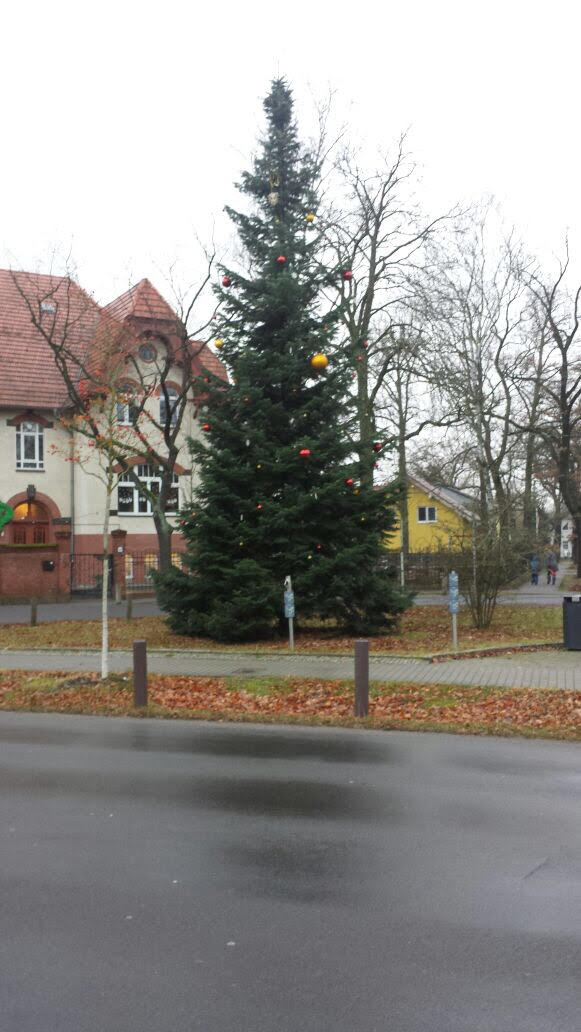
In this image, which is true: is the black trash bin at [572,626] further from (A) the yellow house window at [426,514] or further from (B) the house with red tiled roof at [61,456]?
(A) the yellow house window at [426,514]

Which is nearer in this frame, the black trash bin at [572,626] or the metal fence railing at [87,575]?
the black trash bin at [572,626]

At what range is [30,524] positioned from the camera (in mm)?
37875

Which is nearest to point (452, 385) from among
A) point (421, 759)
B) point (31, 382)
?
point (31, 382)

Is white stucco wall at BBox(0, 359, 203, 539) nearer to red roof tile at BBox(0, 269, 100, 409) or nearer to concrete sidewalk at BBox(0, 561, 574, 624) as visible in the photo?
red roof tile at BBox(0, 269, 100, 409)

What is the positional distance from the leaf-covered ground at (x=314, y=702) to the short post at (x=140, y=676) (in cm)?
14

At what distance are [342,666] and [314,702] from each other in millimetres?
2938

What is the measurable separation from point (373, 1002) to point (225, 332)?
16.6 meters

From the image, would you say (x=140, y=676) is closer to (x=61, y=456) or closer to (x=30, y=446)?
(x=61, y=456)

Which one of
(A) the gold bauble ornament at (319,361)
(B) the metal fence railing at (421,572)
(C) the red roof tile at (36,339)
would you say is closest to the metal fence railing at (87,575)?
(C) the red roof tile at (36,339)

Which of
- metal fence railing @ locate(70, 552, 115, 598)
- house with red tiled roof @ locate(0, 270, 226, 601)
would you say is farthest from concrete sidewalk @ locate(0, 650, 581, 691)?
house with red tiled roof @ locate(0, 270, 226, 601)

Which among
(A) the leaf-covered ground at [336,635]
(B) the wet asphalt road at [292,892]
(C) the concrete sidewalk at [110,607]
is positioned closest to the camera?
(B) the wet asphalt road at [292,892]

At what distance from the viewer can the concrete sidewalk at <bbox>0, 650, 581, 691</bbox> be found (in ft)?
44.8

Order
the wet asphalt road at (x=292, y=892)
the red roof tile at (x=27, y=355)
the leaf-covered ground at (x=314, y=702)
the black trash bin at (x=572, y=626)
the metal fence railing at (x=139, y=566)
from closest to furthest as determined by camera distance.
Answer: the wet asphalt road at (x=292, y=892) < the leaf-covered ground at (x=314, y=702) < the black trash bin at (x=572, y=626) < the metal fence railing at (x=139, y=566) < the red roof tile at (x=27, y=355)

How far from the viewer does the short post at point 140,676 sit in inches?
473
